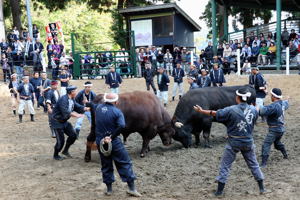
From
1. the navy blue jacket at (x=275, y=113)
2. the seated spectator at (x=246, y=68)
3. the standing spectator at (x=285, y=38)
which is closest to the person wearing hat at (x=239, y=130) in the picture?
the navy blue jacket at (x=275, y=113)

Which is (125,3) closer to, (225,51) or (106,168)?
(225,51)

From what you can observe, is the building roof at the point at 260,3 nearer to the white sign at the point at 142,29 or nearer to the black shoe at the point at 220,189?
the white sign at the point at 142,29

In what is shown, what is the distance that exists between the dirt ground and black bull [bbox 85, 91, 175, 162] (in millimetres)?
497

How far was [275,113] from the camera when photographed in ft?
25.6

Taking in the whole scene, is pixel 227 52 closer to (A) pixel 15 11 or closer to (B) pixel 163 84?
(B) pixel 163 84

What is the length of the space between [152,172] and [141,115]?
63.8 inches

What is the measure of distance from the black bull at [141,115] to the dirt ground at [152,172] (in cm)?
50

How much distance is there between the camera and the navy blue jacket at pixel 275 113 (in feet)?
25.3

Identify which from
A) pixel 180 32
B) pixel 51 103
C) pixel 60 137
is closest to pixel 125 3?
pixel 180 32

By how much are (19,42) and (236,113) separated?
16945 millimetres

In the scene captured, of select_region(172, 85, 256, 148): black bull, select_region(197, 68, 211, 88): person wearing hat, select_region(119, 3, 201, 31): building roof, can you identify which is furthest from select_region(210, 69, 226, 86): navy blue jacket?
select_region(119, 3, 201, 31): building roof

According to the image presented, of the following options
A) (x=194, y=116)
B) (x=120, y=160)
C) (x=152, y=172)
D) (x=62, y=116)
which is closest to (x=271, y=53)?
(x=194, y=116)

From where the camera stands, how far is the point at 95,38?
45312 mm

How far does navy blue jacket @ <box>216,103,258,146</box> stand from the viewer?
6.46 metres
